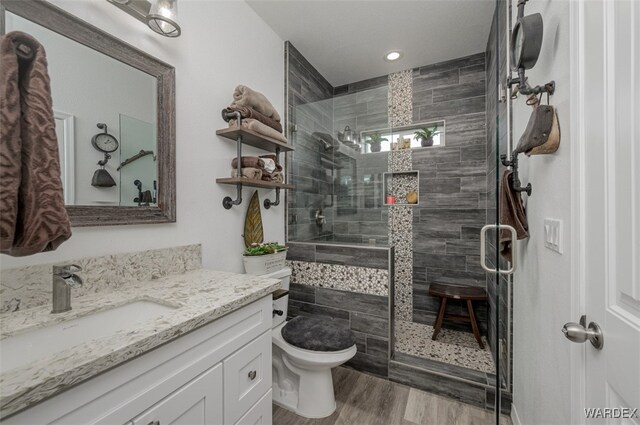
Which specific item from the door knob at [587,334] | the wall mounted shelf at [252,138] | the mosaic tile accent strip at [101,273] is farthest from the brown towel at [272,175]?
the door knob at [587,334]

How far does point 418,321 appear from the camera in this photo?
8.93 feet

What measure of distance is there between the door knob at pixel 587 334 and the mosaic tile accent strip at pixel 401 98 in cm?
245

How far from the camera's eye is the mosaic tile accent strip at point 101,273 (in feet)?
2.75

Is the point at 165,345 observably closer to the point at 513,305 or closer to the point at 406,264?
the point at 513,305

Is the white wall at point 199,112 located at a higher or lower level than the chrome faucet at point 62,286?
higher

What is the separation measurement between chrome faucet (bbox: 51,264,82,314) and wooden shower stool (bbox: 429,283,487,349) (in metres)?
2.42

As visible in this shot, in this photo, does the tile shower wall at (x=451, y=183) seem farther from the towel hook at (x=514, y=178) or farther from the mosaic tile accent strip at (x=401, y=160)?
the towel hook at (x=514, y=178)

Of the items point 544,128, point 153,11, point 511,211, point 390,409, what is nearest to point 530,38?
point 544,128

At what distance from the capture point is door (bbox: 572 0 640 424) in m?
0.52

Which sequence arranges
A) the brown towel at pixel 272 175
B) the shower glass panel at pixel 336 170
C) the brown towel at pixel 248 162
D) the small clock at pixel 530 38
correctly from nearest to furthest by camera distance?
the small clock at pixel 530 38
the brown towel at pixel 248 162
the brown towel at pixel 272 175
the shower glass panel at pixel 336 170

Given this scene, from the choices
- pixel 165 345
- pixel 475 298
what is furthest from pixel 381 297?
pixel 165 345

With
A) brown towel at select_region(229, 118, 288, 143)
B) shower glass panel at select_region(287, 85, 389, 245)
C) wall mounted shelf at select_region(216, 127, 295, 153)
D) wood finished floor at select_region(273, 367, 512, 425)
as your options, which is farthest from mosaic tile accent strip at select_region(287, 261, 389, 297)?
brown towel at select_region(229, 118, 288, 143)

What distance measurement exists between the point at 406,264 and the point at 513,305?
4.10ft

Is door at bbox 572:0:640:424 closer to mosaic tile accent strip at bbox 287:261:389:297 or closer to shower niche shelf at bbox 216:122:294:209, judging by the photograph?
mosaic tile accent strip at bbox 287:261:389:297
